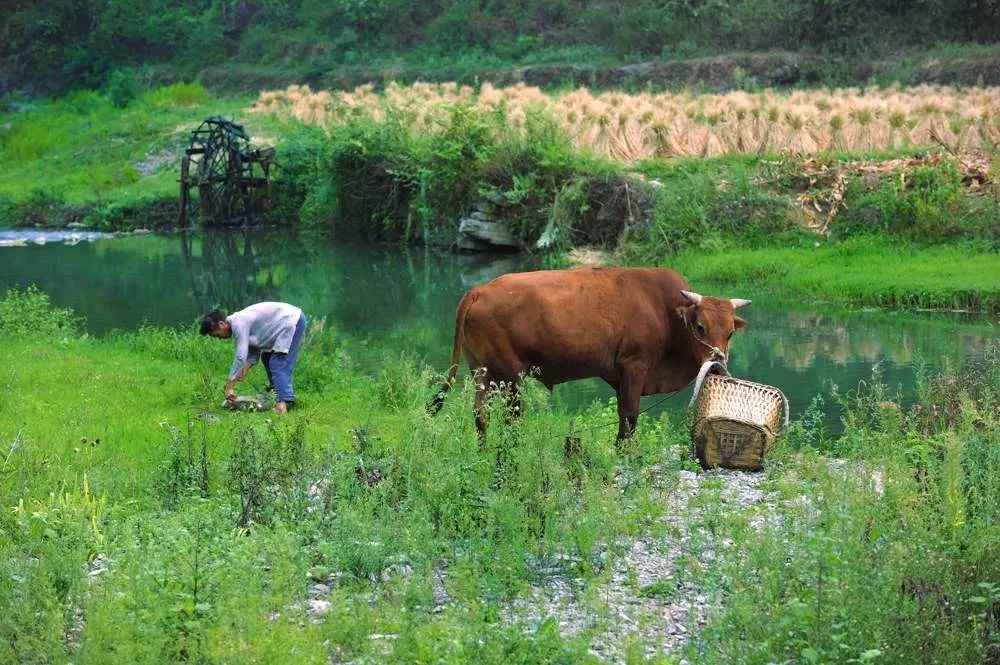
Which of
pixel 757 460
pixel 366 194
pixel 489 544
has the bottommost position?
pixel 366 194

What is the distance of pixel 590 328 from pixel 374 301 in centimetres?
1475

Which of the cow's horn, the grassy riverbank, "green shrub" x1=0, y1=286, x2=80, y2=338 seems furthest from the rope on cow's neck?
"green shrub" x1=0, y1=286, x2=80, y2=338

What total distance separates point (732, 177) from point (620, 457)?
18.5m

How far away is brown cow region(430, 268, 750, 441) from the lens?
11.8 metres

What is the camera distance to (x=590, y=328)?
1193cm

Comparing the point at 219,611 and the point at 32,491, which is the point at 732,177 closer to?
the point at 32,491

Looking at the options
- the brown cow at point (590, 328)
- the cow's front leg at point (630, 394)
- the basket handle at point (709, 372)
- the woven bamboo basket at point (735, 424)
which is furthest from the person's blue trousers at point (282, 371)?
the woven bamboo basket at point (735, 424)

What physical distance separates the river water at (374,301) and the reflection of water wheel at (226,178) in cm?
146

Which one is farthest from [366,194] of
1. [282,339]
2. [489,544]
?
[489,544]

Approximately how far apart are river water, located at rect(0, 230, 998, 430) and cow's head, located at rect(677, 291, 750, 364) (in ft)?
5.54

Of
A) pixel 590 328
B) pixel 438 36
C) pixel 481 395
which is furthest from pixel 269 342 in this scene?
pixel 438 36

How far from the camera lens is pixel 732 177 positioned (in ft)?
94.2

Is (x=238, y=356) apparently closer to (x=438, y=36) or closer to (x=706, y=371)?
(x=706, y=371)

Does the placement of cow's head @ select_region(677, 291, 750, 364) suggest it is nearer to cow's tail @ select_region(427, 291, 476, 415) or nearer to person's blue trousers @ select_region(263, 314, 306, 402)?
cow's tail @ select_region(427, 291, 476, 415)
